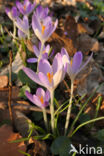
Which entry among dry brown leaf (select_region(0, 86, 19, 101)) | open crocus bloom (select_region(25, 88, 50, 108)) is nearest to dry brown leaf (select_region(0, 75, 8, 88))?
dry brown leaf (select_region(0, 86, 19, 101))

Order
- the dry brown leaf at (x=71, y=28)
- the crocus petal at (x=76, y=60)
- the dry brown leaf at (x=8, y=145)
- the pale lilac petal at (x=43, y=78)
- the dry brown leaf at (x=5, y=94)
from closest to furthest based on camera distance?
the pale lilac petal at (x=43, y=78)
the crocus petal at (x=76, y=60)
the dry brown leaf at (x=8, y=145)
the dry brown leaf at (x=5, y=94)
the dry brown leaf at (x=71, y=28)

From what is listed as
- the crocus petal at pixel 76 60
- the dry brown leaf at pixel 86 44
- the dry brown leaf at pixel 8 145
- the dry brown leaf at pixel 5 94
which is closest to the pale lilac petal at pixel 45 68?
the crocus petal at pixel 76 60

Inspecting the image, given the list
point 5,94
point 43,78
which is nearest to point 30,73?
point 43,78

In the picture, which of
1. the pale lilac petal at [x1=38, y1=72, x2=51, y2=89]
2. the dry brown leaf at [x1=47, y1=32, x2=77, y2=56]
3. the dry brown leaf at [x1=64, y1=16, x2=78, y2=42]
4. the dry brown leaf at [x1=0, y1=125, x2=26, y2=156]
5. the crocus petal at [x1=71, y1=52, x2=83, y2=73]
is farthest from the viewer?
the dry brown leaf at [x1=64, y1=16, x2=78, y2=42]

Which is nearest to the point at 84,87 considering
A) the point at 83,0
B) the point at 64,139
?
the point at 64,139

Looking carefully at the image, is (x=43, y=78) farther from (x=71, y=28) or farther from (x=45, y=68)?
(x=71, y=28)

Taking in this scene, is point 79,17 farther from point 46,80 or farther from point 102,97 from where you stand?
point 46,80

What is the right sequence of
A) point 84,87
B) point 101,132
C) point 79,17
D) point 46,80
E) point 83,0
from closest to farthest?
point 46,80 < point 101,132 < point 84,87 < point 79,17 < point 83,0

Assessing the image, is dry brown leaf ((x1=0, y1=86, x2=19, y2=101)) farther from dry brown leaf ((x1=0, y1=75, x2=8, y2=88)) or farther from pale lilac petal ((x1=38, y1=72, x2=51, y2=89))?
pale lilac petal ((x1=38, y1=72, x2=51, y2=89))

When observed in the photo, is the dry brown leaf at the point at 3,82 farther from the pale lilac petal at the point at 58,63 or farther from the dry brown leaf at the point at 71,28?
the dry brown leaf at the point at 71,28
